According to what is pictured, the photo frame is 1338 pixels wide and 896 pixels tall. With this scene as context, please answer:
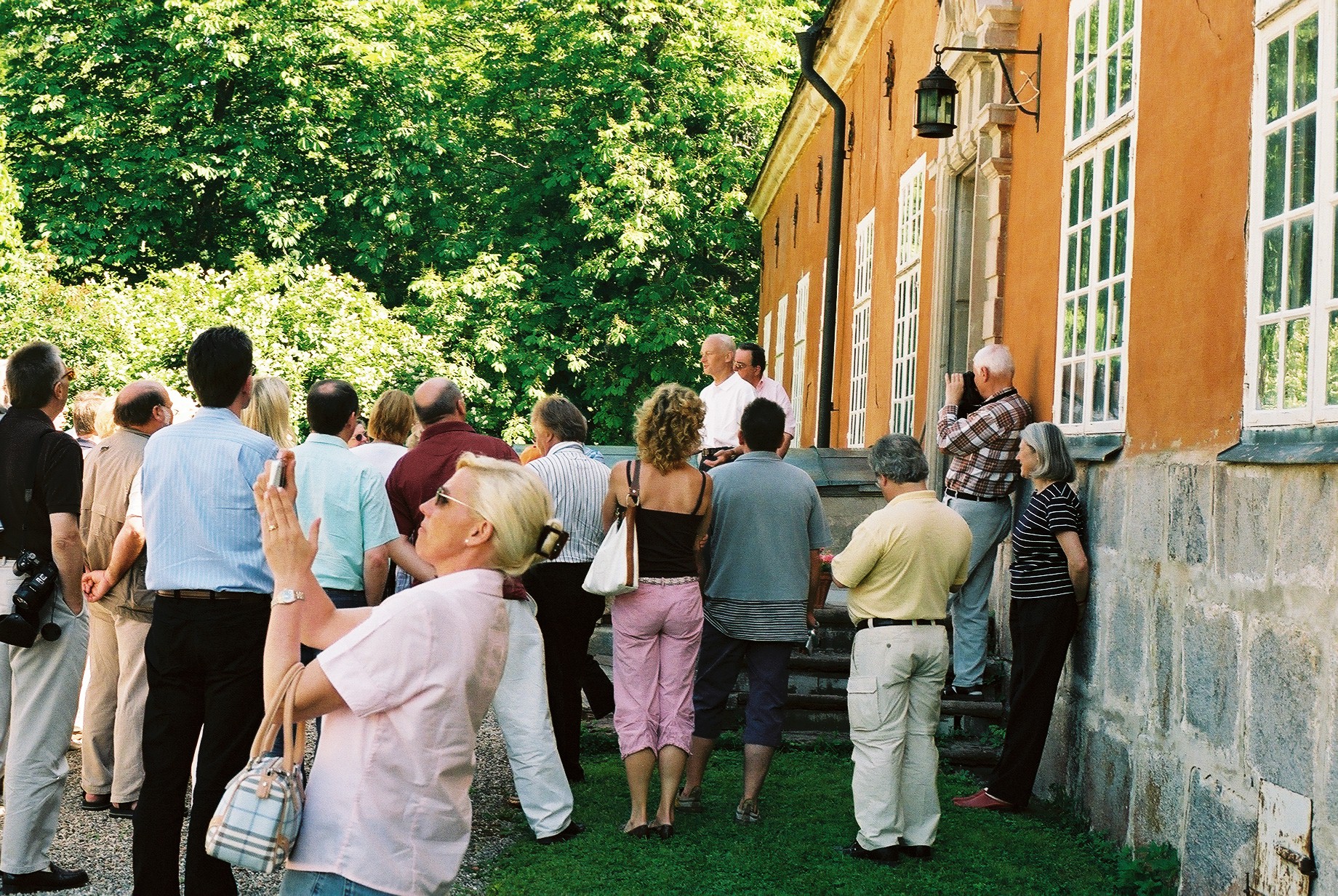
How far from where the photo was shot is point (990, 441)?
830 centimetres

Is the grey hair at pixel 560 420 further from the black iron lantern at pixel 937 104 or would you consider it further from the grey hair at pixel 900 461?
the black iron lantern at pixel 937 104

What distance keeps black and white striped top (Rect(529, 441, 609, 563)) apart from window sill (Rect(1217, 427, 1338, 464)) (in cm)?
292

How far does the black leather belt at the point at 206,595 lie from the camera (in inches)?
184

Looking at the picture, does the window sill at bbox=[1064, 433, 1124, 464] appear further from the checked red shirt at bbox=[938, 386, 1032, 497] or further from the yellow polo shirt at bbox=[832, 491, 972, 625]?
the yellow polo shirt at bbox=[832, 491, 972, 625]

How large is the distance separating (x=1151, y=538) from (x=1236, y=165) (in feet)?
5.35

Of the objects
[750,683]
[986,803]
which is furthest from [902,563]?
[986,803]

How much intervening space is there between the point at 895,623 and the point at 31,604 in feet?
11.5

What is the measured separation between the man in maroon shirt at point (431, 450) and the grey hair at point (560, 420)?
0.79 feet

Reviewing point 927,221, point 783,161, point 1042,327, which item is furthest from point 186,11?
point 1042,327

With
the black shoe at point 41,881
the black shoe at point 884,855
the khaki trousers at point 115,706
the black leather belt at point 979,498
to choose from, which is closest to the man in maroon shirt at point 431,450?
the khaki trousers at point 115,706

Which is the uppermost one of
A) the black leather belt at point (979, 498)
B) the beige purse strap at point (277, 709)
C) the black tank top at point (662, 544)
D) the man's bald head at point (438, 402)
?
the man's bald head at point (438, 402)

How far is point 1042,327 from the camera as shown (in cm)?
835

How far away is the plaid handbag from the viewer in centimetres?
269

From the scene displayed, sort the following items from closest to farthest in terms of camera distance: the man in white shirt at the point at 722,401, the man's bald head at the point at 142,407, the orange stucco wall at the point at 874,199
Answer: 1. the man's bald head at the point at 142,407
2. the man in white shirt at the point at 722,401
3. the orange stucco wall at the point at 874,199
